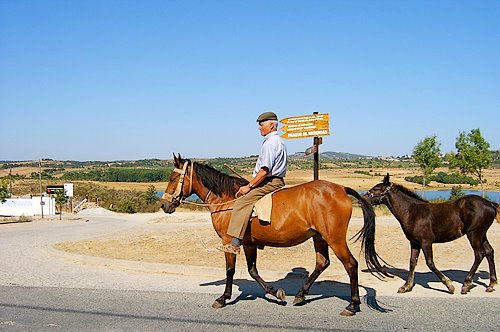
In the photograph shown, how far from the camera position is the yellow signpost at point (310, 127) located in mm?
13477

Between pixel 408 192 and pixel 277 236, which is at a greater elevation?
pixel 408 192

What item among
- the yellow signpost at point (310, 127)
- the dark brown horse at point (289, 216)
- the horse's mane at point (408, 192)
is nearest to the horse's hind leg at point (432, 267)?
the horse's mane at point (408, 192)

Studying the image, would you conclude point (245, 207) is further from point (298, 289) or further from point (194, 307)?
point (298, 289)

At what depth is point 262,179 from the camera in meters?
7.94

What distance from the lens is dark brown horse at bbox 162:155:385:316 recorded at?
7547 millimetres

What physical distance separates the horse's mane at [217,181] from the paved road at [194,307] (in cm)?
176

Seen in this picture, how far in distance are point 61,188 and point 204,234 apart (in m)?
21.9

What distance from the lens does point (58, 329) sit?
6.64 m

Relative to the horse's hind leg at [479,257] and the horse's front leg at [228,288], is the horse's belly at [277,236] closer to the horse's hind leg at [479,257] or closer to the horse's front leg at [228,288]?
the horse's front leg at [228,288]

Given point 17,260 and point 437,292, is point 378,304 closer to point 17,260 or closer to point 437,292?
point 437,292

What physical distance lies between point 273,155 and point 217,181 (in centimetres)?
116

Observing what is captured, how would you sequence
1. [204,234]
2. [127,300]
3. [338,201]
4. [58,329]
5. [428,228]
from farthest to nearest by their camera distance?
1. [204,234]
2. [428,228]
3. [127,300]
4. [338,201]
5. [58,329]

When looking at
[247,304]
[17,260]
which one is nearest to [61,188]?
[17,260]

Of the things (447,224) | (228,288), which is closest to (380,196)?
(447,224)
